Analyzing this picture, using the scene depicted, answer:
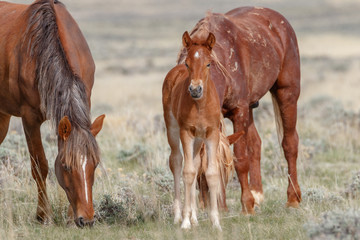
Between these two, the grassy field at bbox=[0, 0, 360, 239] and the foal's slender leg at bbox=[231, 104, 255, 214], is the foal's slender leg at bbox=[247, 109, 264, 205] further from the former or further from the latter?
the foal's slender leg at bbox=[231, 104, 255, 214]

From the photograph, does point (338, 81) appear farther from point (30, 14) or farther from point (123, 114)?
point (30, 14)

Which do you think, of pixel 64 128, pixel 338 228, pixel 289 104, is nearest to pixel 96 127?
pixel 64 128

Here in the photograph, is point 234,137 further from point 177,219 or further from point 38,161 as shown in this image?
point 38,161

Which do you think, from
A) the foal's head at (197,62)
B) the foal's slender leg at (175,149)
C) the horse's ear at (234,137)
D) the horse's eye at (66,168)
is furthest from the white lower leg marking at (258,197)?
the horse's eye at (66,168)

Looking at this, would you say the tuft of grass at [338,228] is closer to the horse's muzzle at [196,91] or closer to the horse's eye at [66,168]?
the horse's muzzle at [196,91]

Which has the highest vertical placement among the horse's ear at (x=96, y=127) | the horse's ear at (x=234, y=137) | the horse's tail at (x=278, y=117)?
the horse's ear at (x=96, y=127)

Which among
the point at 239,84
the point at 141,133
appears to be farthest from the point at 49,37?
the point at 141,133

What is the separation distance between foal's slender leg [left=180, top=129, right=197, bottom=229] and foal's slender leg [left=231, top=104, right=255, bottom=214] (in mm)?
1027

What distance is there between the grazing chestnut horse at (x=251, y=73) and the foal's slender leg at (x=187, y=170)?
16.7 inches

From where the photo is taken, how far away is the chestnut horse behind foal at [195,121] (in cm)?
554

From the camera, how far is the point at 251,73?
7285mm

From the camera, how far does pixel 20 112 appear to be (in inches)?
273

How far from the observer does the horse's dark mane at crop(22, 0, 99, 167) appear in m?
5.64

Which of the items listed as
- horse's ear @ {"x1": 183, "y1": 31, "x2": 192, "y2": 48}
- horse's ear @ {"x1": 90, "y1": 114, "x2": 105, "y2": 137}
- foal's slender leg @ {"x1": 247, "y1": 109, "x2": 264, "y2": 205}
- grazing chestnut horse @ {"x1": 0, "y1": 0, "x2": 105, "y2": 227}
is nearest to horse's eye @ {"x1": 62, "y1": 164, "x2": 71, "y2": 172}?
grazing chestnut horse @ {"x1": 0, "y1": 0, "x2": 105, "y2": 227}
